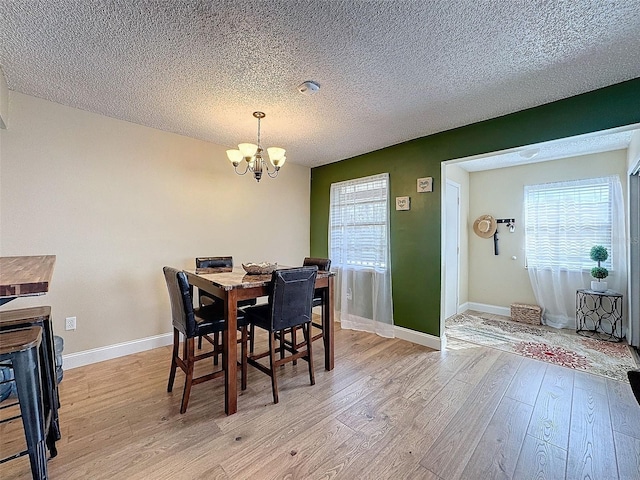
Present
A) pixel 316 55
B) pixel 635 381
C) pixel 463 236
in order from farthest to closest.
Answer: pixel 463 236 → pixel 316 55 → pixel 635 381

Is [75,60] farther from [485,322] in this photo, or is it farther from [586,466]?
[485,322]

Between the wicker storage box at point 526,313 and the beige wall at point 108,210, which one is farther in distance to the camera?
the wicker storage box at point 526,313

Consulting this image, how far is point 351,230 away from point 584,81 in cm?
275

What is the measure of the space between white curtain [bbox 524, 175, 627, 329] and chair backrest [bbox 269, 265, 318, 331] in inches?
148

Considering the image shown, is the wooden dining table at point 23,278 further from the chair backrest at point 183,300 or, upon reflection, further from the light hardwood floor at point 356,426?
the light hardwood floor at point 356,426

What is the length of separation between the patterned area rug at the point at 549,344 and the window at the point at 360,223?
4.87ft

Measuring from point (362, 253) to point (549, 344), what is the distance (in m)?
2.42

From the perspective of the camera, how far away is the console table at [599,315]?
353 centimetres

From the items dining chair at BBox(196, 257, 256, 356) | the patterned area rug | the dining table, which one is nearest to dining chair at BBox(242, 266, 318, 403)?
dining chair at BBox(196, 257, 256, 356)

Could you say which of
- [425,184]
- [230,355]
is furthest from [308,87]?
[230,355]

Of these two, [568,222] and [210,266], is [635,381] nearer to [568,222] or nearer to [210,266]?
[210,266]

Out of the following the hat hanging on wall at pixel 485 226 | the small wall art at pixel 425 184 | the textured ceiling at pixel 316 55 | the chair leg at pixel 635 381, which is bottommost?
the chair leg at pixel 635 381

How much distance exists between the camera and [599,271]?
356 centimetres

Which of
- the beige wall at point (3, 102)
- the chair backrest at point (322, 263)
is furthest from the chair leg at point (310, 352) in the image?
the beige wall at point (3, 102)
